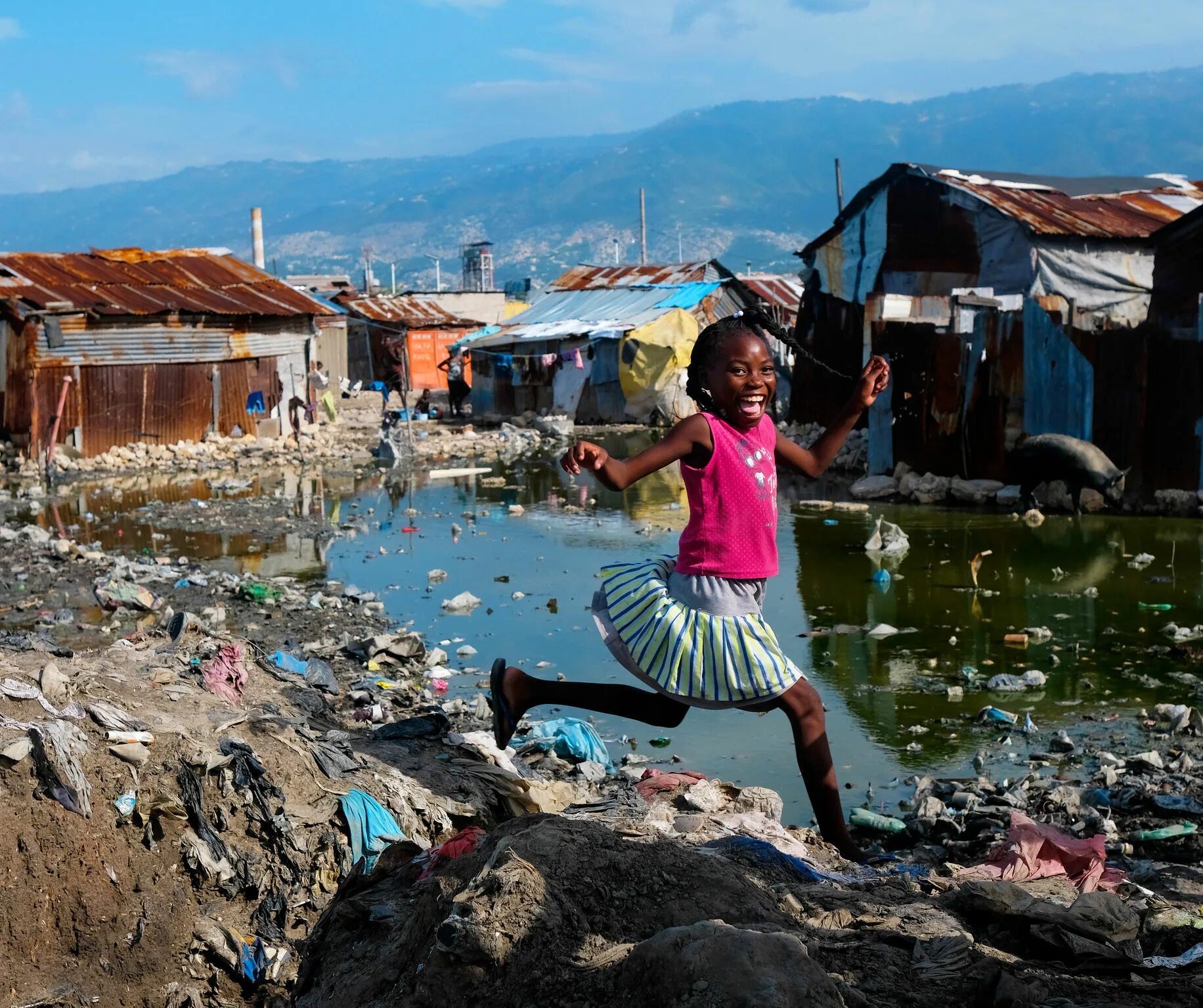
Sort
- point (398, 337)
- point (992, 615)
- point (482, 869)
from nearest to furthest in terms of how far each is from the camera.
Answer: point (482, 869), point (992, 615), point (398, 337)

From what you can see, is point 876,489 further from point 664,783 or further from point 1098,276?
point 664,783

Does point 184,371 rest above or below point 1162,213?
below

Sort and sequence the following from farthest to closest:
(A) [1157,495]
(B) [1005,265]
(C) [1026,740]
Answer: (B) [1005,265] → (A) [1157,495] → (C) [1026,740]

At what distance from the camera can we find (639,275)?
30438 millimetres

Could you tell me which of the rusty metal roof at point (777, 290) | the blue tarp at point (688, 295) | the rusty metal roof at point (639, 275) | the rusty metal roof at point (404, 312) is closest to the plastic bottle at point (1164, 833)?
the blue tarp at point (688, 295)

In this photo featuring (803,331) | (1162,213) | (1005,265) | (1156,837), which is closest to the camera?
(1156,837)

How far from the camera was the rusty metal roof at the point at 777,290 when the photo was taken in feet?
112

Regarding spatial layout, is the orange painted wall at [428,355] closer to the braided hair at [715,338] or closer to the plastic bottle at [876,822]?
the plastic bottle at [876,822]

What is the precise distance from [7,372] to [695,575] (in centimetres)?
1816

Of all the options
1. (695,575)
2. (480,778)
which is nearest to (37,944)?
(480,778)

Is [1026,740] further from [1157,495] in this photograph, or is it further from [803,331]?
[803,331]

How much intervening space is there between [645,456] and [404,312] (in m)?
35.2

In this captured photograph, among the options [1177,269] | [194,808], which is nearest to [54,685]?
[194,808]

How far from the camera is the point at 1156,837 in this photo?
4.54 metres
